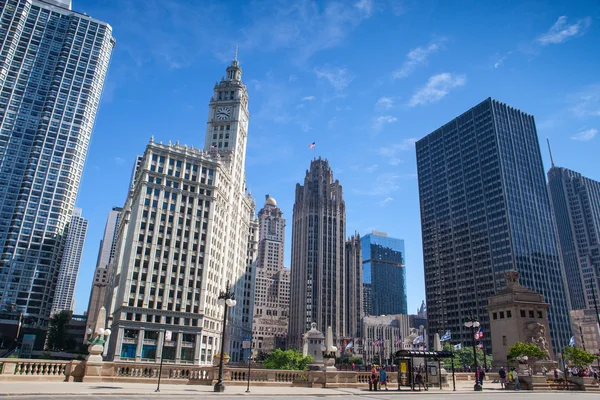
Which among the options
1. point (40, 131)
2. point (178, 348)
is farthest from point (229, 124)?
point (40, 131)

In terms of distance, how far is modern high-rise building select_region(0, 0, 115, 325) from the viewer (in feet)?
454

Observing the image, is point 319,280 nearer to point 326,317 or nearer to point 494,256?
point 326,317

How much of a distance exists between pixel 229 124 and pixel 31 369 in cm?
9447

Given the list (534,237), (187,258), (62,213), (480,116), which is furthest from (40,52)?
(534,237)

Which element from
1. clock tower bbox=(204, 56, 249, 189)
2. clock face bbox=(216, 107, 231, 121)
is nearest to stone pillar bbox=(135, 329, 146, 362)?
clock tower bbox=(204, 56, 249, 189)

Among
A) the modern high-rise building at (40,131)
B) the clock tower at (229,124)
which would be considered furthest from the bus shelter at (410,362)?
the modern high-rise building at (40,131)

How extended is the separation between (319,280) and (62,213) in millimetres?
108534

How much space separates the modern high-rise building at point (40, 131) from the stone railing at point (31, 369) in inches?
5054

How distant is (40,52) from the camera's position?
155250 millimetres

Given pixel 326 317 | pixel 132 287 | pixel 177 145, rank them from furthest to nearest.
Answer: pixel 326 317 → pixel 177 145 → pixel 132 287

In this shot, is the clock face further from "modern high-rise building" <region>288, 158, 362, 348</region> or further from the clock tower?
"modern high-rise building" <region>288, 158, 362, 348</region>

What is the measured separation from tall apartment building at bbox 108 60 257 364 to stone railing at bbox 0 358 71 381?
44393mm

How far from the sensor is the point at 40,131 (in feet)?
484

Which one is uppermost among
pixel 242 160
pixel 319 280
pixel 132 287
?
pixel 242 160
